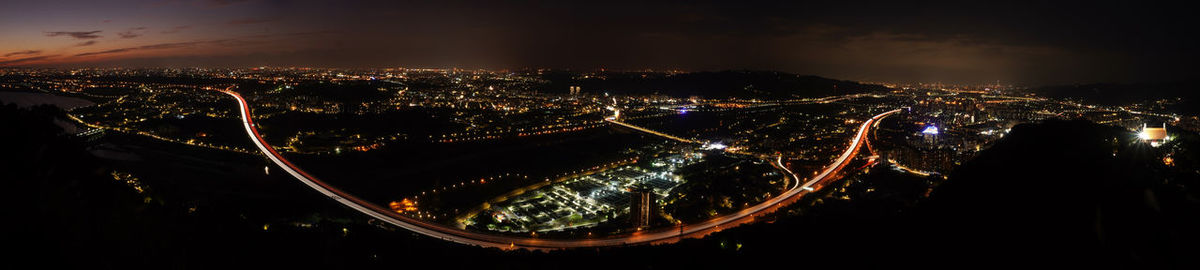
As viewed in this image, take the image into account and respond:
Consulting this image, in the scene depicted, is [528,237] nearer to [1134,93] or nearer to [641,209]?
[641,209]

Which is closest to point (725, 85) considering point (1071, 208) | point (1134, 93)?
point (1134, 93)

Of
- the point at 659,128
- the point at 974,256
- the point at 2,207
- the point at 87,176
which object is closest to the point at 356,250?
the point at 87,176

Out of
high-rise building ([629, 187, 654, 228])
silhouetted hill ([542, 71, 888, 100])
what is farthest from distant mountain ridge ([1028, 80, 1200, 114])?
high-rise building ([629, 187, 654, 228])

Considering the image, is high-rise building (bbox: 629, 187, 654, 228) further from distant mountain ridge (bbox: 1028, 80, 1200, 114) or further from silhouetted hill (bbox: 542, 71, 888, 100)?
silhouetted hill (bbox: 542, 71, 888, 100)

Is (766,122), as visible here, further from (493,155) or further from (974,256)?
(974,256)

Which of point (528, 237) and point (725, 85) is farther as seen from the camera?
point (725, 85)

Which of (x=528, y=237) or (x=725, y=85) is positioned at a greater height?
(x=725, y=85)

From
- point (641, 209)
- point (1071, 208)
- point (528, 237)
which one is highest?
point (1071, 208)

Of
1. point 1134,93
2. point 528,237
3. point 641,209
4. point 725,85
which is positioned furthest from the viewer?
point 725,85
